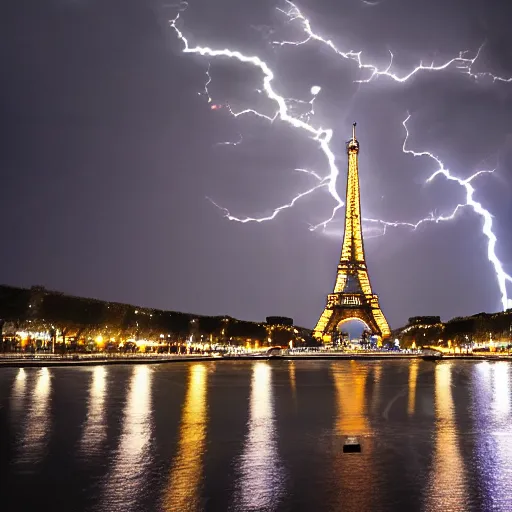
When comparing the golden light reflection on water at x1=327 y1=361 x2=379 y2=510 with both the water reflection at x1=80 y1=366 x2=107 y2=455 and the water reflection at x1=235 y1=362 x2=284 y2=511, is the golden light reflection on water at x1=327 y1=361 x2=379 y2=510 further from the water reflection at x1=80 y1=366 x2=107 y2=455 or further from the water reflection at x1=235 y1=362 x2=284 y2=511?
the water reflection at x1=80 y1=366 x2=107 y2=455

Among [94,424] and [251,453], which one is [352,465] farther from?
[94,424]

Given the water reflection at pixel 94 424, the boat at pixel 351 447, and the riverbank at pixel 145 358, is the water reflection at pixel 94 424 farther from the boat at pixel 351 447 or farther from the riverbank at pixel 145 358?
the riverbank at pixel 145 358

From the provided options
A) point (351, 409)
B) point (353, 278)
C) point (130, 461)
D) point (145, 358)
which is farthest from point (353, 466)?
point (353, 278)

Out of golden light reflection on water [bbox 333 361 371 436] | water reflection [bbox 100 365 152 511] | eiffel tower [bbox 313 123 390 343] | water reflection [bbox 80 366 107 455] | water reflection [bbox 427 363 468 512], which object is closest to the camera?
water reflection [bbox 427 363 468 512]

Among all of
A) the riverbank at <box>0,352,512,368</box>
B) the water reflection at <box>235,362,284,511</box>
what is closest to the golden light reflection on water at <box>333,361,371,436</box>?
the water reflection at <box>235,362,284,511</box>

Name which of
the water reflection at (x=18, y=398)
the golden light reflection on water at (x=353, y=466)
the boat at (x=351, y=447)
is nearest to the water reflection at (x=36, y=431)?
the water reflection at (x=18, y=398)

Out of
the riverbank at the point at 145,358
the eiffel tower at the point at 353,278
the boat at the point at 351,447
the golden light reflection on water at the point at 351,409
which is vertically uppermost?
the eiffel tower at the point at 353,278
